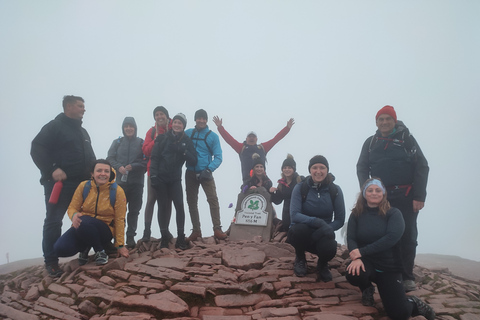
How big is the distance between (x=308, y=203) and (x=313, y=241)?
2.33 feet

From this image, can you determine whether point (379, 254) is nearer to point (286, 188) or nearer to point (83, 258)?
point (286, 188)

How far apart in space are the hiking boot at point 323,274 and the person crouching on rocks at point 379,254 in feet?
2.39

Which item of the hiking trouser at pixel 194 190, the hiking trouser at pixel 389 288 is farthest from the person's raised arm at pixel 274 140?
the hiking trouser at pixel 389 288

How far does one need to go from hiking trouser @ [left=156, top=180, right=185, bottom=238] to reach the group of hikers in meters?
0.02

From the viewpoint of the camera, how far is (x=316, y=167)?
5406 mm

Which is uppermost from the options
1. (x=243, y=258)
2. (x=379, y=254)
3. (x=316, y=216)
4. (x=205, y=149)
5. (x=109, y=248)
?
(x=205, y=149)

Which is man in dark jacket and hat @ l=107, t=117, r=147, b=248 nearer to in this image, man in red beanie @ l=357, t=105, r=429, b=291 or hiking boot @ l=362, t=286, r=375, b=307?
hiking boot @ l=362, t=286, r=375, b=307

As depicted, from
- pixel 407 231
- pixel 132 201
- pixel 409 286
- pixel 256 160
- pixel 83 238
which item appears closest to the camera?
pixel 409 286

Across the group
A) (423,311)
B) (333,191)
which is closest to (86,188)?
Result: (333,191)

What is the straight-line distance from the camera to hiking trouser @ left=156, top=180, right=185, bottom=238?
22.5 feet

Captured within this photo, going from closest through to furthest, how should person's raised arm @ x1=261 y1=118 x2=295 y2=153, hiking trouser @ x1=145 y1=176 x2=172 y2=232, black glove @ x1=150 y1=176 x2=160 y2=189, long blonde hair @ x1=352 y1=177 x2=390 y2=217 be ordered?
long blonde hair @ x1=352 y1=177 x2=390 y2=217 → black glove @ x1=150 y1=176 x2=160 y2=189 → hiking trouser @ x1=145 y1=176 x2=172 y2=232 → person's raised arm @ x1=261 y1=118 x2=295 y2=153

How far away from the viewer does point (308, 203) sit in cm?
546

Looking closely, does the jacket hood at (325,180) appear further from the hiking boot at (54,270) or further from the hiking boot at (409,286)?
the hiking boot at (54,270)

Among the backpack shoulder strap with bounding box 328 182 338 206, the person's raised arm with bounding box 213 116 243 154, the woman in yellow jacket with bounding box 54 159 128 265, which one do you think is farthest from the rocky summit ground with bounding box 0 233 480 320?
the person's raised arm with bounding box 213 116 243 154
